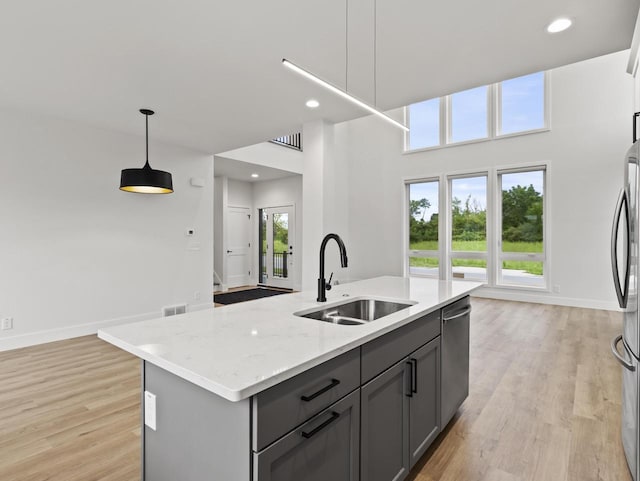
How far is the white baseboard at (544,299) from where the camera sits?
18.8 feet

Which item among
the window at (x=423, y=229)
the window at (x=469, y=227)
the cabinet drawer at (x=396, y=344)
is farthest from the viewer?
the window at (x=423, y=229)

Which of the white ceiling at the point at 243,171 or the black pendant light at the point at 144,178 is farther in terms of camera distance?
the white ceiling at the point at 243,171

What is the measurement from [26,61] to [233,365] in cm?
334

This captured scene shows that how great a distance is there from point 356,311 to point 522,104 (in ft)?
21.2

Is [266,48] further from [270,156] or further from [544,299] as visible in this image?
[544,299]

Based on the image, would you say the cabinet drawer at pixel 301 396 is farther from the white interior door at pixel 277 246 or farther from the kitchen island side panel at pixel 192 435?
the white interior door at pixel 277 246

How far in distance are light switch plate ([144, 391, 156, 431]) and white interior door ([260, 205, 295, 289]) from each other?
23.8ft

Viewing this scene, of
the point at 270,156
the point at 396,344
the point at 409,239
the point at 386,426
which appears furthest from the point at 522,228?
the point at 386,426

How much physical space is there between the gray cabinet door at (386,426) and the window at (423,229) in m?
6.32

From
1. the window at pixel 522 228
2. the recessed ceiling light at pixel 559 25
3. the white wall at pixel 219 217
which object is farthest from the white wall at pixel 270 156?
the recessed ceiling light at pixel 559 25

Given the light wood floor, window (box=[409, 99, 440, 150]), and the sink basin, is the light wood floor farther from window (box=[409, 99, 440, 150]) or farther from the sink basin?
window (box=[409, 99, 440, 150])

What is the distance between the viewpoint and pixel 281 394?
0.99 metres

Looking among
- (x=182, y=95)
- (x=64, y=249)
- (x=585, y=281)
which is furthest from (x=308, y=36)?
(x=585, y=281)

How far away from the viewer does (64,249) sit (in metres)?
4.25
